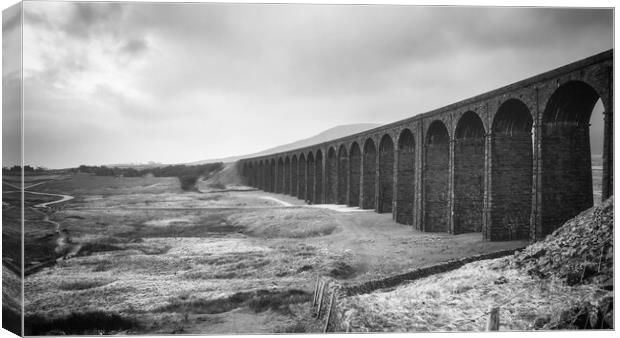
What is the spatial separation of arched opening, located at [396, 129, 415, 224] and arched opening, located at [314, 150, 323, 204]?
39.0 ft

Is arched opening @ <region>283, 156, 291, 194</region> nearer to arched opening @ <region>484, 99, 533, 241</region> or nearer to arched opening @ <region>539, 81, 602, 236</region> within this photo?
arched opening @ <region>484, 99, 533, 241</region>

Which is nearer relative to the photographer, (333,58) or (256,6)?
(256,6)

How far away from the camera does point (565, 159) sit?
10812mm

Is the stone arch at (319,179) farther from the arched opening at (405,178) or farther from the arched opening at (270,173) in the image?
the arched opening at (270,173)

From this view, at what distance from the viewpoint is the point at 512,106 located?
12.5 m

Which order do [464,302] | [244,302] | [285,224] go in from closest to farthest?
[464,302] < [244,302] < [285,224]

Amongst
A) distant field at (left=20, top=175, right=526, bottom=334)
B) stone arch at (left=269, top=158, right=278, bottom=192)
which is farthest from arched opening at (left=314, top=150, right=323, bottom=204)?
distant field at (left=20, top=175, right=526, bottom=334)

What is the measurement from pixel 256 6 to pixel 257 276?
7043mm

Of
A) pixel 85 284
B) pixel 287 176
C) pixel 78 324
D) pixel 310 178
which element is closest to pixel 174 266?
pixel 85 284

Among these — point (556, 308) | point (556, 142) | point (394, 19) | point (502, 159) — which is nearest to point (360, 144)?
point (502, 159)

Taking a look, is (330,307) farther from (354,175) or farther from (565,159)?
(354,175)

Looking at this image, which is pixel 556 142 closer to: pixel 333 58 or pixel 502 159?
pixel 502 159

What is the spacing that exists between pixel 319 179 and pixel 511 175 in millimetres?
19832

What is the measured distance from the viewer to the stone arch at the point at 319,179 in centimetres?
3118
